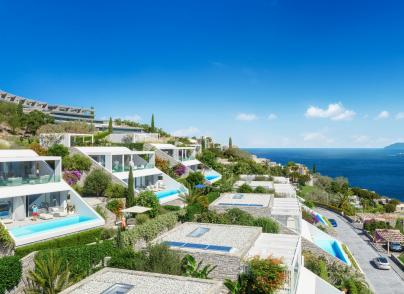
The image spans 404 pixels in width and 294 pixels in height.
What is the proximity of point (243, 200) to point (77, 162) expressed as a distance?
638 inches

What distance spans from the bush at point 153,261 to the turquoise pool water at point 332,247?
15.9m

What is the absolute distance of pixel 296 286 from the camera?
1619 cm

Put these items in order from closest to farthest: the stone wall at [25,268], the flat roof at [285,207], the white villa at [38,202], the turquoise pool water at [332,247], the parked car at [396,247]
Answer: the stone wall at [25,268] → the white villa at [38,202] → the turquoise pool water at [332,247] → the flat roof at [285,207] → the parked car at [396,247]

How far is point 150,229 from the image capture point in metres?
21.1

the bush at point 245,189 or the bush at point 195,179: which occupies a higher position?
the bush at point 195,179

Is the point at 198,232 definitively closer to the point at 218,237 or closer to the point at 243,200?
the point at 218,237

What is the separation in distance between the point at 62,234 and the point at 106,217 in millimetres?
5548

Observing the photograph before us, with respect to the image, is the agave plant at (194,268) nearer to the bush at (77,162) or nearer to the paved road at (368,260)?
the paved road at (368,260)

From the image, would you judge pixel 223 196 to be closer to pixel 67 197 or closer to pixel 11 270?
pixel 67 197

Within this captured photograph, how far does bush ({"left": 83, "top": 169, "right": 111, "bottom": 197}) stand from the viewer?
3067 cm

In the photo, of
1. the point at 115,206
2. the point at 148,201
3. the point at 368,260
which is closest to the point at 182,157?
the point at 148,201

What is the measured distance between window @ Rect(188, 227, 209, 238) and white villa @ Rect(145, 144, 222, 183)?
24130mm

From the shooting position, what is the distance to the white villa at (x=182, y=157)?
47906 millimetres

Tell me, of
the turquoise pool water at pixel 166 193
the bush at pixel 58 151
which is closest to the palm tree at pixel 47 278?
the turquoise pool water at pixel 166 193
